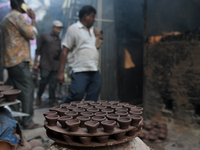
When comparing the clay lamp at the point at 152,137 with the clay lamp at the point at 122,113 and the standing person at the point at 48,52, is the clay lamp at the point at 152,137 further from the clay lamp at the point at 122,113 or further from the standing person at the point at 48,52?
the standing person at the point at 48,52

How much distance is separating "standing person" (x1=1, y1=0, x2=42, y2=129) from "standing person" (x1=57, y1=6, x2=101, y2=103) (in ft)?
1.79

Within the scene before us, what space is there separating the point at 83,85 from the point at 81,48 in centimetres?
58

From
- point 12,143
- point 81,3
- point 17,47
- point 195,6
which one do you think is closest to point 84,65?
point 17,47

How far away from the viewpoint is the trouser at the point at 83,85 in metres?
2.87

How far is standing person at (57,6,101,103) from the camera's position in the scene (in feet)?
9.65

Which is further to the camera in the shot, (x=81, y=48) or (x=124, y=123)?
(x=81, y=48)

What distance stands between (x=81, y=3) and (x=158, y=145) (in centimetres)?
397

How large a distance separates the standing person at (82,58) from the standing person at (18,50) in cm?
55

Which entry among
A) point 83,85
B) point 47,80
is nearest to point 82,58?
point 83,85

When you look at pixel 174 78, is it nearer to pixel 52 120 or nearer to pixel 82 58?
pixel 82 58

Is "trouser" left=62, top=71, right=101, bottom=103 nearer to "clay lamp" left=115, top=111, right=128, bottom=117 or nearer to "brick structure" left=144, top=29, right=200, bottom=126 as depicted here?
"clay lamp" left=115, top=111, right=128, bottom=117

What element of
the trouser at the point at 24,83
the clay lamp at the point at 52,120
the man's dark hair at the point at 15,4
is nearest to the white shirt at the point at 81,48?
the trouser at the point at 24,83

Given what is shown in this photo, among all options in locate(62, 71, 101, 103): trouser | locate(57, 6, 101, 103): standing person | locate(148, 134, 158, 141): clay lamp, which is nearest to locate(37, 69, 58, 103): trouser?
locate(57, 6, 101, 103): standing person

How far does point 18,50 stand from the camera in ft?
9.80
